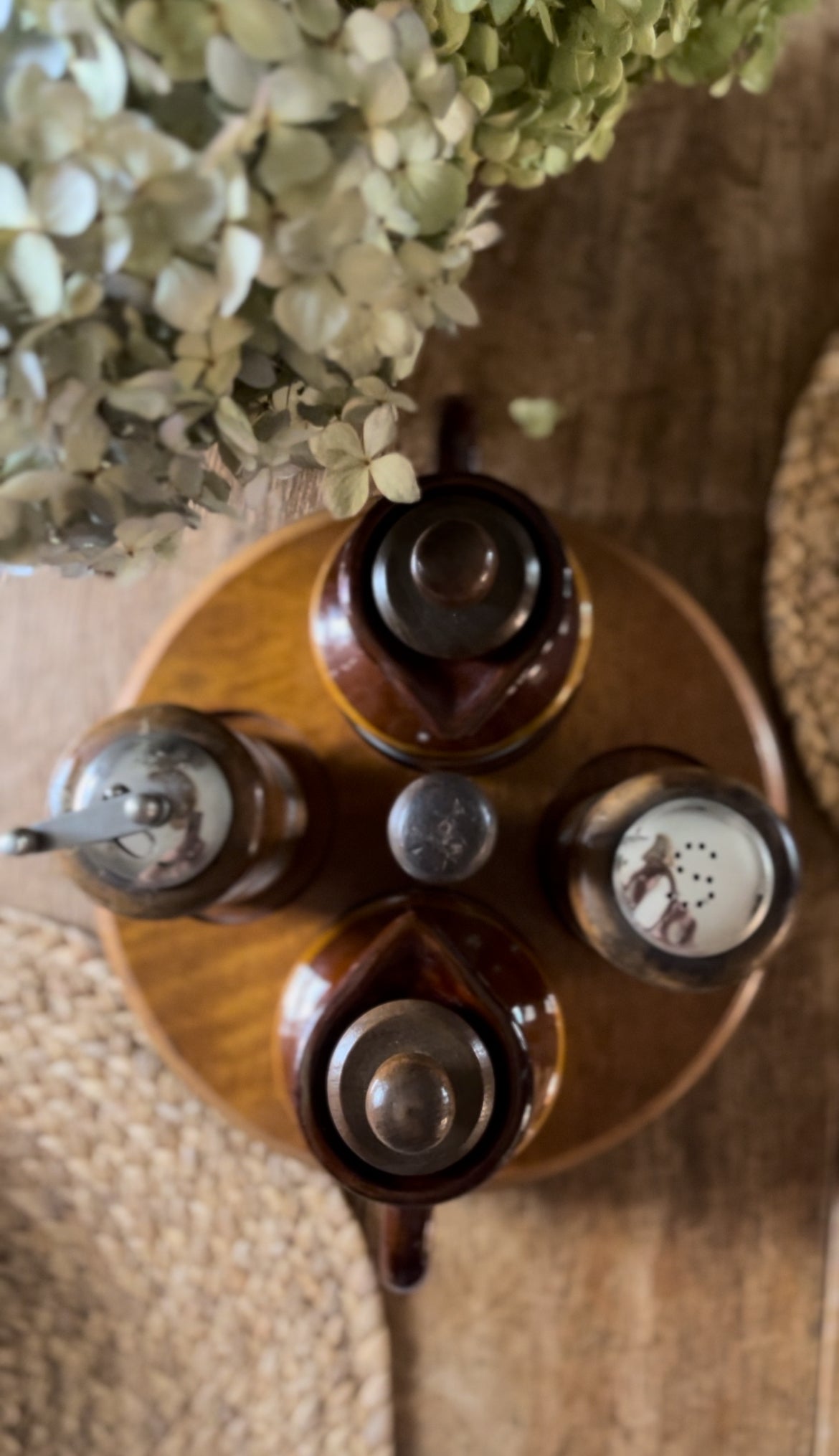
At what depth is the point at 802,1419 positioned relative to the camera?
2.32 feet

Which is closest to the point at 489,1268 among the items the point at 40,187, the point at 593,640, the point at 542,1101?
the point at 542,1101

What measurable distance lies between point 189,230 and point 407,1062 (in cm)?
26

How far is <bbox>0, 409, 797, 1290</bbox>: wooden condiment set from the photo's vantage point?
0.39 meters

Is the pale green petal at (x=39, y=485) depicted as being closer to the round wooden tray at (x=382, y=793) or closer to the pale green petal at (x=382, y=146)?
the pale green petal at (x=382, y=146)

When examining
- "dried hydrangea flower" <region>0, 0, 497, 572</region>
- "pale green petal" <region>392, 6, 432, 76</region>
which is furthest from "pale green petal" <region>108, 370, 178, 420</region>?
"pale green petal" <region>392, 6, 432, 76</region>

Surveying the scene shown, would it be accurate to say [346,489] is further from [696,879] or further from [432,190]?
[696,879]

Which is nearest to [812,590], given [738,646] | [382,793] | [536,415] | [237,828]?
[738,646]

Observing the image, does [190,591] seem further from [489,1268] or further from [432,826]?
[489,1268]

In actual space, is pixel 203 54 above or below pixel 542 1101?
above

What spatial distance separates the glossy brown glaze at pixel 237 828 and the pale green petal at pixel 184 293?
0.21 metres

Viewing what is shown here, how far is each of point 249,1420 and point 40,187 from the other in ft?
2.28

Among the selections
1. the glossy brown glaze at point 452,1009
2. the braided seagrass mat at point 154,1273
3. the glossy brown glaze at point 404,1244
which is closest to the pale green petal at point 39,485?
the glossy brown glaze at point 452,1009

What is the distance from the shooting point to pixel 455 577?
16.1 inches

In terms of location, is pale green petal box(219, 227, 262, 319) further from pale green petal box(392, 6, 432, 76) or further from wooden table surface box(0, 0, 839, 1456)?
wooden table surface box(0, 0, 839, 1456)
